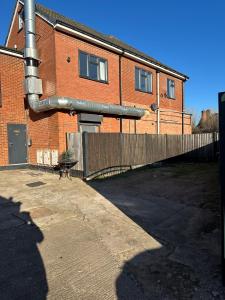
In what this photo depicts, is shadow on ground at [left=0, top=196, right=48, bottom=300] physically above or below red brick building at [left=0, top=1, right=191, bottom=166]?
below

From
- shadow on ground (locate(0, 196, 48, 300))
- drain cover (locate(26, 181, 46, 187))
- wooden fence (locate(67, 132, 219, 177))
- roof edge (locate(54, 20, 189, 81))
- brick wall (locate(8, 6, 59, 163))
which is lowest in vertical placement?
shadow on ground (locate(0, 196, 48, 300))

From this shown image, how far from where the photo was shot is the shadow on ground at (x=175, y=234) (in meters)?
2.87

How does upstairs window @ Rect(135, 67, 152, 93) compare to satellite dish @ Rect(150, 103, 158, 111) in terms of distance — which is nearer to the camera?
upstairs window @ Rect(135, 67, 152, 93)

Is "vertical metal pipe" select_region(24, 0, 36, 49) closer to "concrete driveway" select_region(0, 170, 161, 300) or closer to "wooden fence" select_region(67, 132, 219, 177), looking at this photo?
"wooden fence" select_region(67, 132, 219, 177)

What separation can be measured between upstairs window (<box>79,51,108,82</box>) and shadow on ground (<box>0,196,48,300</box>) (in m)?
9.20

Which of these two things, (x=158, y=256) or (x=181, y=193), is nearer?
(x=158, y=256)

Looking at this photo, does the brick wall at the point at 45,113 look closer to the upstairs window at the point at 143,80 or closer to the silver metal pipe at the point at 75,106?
the silver metal pipe at the point at 75,106

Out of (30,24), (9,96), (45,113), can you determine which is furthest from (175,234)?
(30,24)

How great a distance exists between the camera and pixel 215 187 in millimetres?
8062

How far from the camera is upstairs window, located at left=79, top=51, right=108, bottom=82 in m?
12.7

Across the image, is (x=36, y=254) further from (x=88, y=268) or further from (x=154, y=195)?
(x=154, y=195)

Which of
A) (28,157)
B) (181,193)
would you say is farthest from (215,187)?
(28,157)

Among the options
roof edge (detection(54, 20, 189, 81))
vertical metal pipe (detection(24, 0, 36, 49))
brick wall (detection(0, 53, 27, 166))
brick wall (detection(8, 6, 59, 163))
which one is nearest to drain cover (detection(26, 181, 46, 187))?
brick wall (detection(8, 6, 59, 163))

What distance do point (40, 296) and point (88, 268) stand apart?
0.75 m
